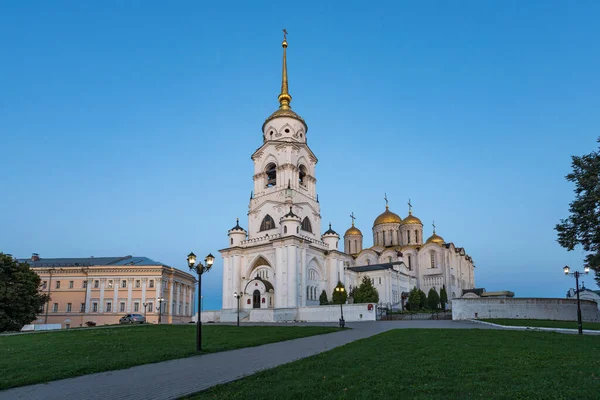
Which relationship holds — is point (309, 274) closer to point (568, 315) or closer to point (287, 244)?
point (287, 244)

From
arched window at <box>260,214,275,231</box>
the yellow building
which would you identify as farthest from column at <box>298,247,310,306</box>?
the yellow building

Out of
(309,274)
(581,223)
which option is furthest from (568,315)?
(309,274)

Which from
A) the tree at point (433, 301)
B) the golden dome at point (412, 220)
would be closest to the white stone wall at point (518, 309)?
the tree at point (433, 301)

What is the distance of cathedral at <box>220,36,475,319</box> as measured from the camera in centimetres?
4819

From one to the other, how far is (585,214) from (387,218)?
5447cm

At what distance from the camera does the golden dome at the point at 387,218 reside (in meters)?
76.0

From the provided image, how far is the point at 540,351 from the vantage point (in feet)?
41.4

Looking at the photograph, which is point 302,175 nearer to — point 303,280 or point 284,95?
point 284,95

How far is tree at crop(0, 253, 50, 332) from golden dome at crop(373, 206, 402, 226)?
53293 mm

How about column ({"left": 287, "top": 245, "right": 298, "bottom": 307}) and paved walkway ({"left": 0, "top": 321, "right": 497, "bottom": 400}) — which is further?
column ({"left": 287, "top": 245, "right": 298, "bottom": 307})

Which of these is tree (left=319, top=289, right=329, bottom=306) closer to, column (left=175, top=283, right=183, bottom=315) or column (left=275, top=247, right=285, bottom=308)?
column (left=275, top=247, right=285, bottom=308)

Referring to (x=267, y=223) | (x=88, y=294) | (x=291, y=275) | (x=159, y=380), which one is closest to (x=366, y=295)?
(x=291, y=275)

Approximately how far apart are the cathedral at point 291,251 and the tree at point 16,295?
61.7 ft

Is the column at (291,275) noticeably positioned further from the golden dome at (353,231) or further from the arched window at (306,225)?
the golden dome at (353,231)
